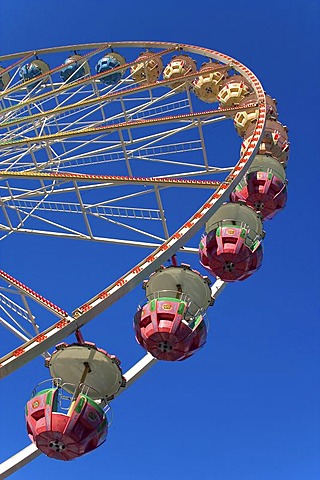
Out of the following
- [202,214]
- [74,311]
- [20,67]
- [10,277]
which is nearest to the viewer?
[74,311]

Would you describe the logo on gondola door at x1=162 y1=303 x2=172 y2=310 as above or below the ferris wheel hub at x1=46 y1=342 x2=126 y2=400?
above

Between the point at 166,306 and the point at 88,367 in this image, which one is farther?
the point at 166,306

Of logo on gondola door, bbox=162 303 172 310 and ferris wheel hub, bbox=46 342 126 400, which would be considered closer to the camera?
ferris wheel hub, bbox=46 342 126 400

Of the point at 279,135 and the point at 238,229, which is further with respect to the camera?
the point at 279,135

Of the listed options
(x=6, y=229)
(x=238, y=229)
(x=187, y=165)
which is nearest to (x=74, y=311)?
(x=238, y=229)

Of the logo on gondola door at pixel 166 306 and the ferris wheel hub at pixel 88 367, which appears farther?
the logo on gondola door at pixel 166 306

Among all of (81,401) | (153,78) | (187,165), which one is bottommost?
(81,401)

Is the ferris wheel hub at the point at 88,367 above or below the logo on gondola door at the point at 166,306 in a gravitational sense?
below

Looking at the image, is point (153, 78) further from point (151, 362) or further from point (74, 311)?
point (74, 311)

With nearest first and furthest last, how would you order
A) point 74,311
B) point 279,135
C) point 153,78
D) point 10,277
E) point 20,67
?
point 74,311
point 10,277
point 279,135
point 153,78
point 20,67

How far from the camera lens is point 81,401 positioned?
26.5ft

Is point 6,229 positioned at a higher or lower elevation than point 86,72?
lower

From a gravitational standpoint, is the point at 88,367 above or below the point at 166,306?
below

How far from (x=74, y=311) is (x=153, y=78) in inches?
513
